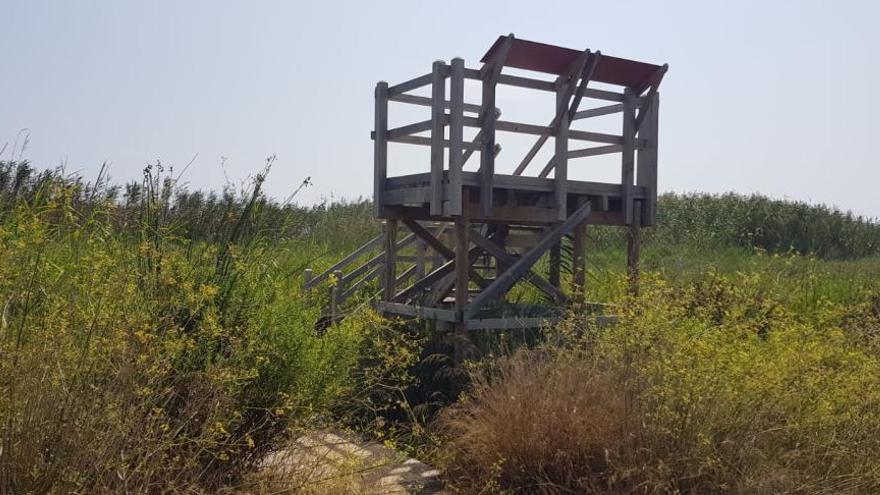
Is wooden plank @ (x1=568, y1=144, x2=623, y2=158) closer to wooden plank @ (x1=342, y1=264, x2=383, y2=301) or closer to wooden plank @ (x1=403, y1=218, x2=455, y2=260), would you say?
wooden plank @ (x1=403, y1=218, x2=455, y2=260)

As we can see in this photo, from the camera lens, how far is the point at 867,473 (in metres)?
4.52

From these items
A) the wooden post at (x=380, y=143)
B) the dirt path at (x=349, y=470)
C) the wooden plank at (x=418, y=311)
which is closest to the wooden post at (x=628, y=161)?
the wooden plank at (x=418, y=311)

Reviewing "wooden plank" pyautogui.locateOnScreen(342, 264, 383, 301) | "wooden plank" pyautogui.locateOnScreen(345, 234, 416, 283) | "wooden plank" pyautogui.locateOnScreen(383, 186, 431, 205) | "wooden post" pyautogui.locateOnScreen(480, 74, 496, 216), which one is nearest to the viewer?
"wooden post" pyautogui.locateOnScreen(480, 74, 496, 216)

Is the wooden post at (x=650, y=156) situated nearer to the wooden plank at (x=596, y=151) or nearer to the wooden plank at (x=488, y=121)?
the wooden plank at (x=596, y=151)

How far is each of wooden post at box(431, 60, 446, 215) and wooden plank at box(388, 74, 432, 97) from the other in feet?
0.64

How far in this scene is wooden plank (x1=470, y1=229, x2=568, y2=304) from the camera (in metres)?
8.27

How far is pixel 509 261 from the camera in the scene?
8.56 metres

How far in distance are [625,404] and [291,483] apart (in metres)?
1.80

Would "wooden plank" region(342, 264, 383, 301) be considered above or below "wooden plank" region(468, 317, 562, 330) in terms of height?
above

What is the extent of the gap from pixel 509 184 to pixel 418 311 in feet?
5.00

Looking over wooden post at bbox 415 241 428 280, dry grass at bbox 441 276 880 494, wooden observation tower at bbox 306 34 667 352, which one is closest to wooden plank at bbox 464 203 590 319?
wooden observation tower at bbox 306 34 667 352

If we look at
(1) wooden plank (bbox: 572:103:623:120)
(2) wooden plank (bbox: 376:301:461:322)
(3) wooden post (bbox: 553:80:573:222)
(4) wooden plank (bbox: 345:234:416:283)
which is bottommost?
(2) wooden plank (bbox: 376:301:461:322)

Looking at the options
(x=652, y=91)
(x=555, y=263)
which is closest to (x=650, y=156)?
(x=652, y=91)

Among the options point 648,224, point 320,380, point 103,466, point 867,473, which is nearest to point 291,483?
point 320,380
